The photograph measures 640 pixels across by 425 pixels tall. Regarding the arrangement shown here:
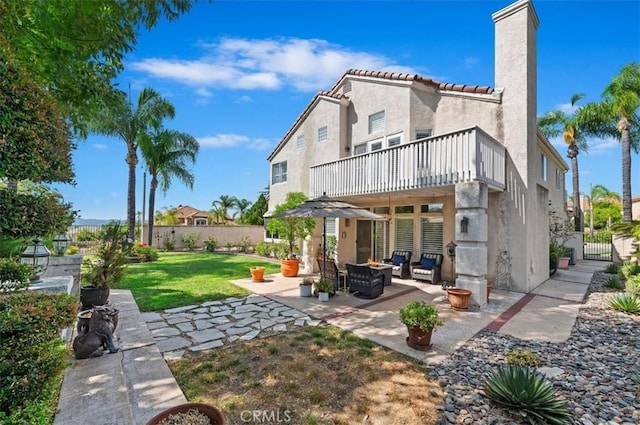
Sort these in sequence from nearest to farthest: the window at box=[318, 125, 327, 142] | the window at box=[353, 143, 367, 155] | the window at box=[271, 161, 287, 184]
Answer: the window at box=[353, 143, 367, 155]
the window at box=[318, 125, 327, 142]
the window at box=[271, 161, 287, 184]

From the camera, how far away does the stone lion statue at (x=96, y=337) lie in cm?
414

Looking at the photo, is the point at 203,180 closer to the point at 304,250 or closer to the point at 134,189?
the point at 134,189

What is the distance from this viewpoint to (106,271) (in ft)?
18.7

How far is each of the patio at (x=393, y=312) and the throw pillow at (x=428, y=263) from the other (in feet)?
2.25

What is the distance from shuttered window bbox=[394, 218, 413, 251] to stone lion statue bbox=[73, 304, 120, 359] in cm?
1035

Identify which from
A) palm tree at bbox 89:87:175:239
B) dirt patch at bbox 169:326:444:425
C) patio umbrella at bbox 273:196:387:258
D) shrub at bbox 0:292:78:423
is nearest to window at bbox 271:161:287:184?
patio umbrella at bbox 273:196:387:258

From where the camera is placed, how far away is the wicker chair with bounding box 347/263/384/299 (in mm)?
8266

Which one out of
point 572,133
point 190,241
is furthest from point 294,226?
point 572,133

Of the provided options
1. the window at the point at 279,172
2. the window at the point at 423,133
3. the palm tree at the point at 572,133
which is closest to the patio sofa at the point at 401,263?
the window at the point at 423,133

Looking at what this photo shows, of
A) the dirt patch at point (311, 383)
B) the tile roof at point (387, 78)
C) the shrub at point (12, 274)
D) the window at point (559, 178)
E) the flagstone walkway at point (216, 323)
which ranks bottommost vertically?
the flagstone walkway at point (216, 323)

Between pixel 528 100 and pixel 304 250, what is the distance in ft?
33.3

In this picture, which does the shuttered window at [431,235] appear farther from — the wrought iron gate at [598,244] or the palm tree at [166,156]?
the wrought iron gate at [598,244]

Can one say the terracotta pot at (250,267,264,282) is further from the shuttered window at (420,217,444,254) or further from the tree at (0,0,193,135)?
the tree at (0,0,193,135)

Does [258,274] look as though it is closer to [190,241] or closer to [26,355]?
[26,355]
